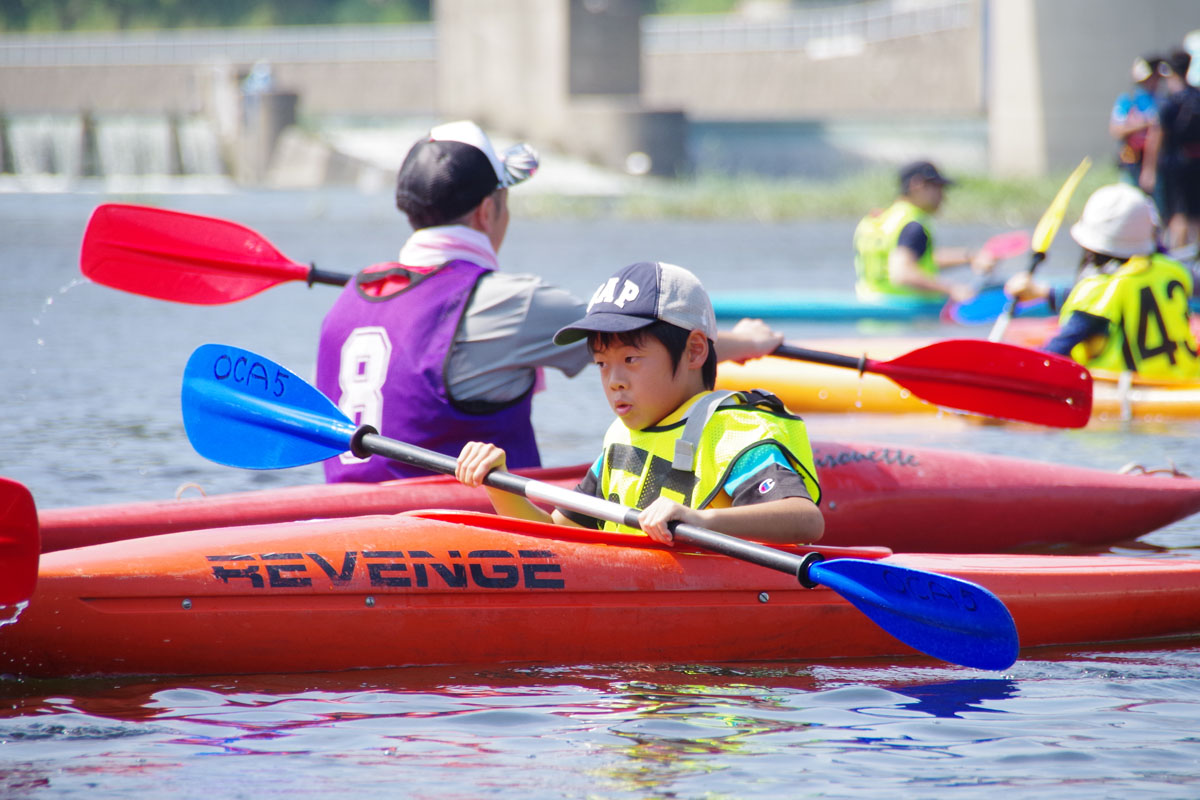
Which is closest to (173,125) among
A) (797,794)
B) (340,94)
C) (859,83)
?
(340,94)

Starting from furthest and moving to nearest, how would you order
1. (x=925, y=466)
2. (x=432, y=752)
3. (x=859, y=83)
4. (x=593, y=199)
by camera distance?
(x=859, y=83) → (x=593, y=199) → (x=925, y=466) → (x=432, y=752)

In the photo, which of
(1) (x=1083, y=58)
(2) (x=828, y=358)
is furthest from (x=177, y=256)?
(1) (x=1083, y=58)

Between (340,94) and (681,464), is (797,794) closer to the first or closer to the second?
(681,464)

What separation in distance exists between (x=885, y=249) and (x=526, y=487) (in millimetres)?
7408

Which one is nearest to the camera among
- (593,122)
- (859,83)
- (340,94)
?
(593,122)

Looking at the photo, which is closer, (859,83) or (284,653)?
(284,653)

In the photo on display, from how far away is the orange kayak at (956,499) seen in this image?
15.4ft

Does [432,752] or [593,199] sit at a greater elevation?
[593,199]

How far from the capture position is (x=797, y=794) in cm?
296

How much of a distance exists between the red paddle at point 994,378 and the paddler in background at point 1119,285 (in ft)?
4.79

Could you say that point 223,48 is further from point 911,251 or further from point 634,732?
point 634,732

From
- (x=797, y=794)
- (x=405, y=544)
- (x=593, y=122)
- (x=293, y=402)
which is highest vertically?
(x=593, y=122)

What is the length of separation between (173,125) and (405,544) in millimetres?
32002


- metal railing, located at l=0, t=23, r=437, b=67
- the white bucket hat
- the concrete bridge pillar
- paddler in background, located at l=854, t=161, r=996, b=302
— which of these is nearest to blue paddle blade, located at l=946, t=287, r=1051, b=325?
paddler in background, located at l=854, t=161, r=996, b=302
